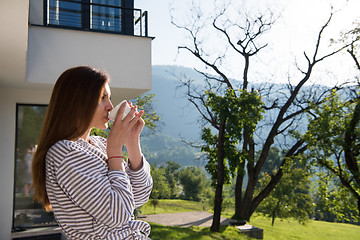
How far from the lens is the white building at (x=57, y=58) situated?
4.71m

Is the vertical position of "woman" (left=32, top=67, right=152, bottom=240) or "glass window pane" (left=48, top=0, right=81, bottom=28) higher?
"glass window pane" (left=48, top=0, right=81, bottom=28)

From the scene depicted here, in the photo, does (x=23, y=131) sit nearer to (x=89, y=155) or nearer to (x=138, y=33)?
(x=138, y=33)

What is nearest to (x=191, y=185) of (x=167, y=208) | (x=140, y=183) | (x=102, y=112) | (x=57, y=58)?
(x=167, y=208)

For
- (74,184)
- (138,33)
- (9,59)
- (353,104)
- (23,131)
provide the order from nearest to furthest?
(74,184)
(9,59)
(138,33)
(23,131)
(353,104)

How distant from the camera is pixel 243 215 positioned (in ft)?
45.4

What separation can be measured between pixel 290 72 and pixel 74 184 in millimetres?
15425

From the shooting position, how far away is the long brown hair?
91 centimetres

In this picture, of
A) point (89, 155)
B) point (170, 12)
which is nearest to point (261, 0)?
point (170, 12)

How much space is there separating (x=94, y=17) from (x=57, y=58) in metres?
1.41

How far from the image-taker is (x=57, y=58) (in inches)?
188

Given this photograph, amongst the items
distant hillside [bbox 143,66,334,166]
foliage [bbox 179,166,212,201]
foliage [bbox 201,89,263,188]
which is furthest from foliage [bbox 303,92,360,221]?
distant hillside [bbox 143,66,334,166]

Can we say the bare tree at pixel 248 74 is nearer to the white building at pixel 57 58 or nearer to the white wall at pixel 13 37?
the white building at pixel 57 58

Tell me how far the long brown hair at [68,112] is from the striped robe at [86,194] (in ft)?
0.12

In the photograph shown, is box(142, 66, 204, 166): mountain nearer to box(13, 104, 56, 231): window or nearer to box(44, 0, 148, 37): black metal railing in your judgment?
box(13, 104, 56, 231): window
